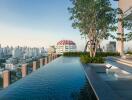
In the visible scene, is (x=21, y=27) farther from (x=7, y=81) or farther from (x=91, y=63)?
(x=7, y=81)

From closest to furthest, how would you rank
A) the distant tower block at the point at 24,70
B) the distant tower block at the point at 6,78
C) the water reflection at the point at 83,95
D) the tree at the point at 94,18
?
1. the water reflection at the point at 83,95
2. the distant tower block at the point at 6,78
3. the distant tower block at the point at 24,70
4. the tree at the point at 94,18

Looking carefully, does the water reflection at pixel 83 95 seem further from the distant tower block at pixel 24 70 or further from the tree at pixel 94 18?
the tree at pixel 94 18

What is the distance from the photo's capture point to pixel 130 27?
3275 centimetres

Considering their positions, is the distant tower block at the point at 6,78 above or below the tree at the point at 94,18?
below

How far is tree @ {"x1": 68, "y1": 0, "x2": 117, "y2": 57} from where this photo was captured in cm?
3045

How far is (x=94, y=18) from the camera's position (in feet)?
101

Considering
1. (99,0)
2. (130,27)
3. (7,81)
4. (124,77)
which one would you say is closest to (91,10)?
(99,0)

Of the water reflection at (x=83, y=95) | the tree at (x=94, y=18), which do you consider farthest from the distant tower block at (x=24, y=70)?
the tree at (x=94, y=18)

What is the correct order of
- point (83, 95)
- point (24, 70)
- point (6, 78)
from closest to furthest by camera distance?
point (83, 95) → point (6, 78) → point (24, 70)

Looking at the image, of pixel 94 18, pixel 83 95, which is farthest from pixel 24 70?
pixel 94 18

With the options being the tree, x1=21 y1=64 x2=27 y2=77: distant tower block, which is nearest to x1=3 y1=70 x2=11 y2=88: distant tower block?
x1=21 y1=64 x2=27 y2=77: distant tower block

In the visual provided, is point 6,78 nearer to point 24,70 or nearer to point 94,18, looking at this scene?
point 24,70

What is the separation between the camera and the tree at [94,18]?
99.9ft

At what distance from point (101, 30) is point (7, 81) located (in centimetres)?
2078
